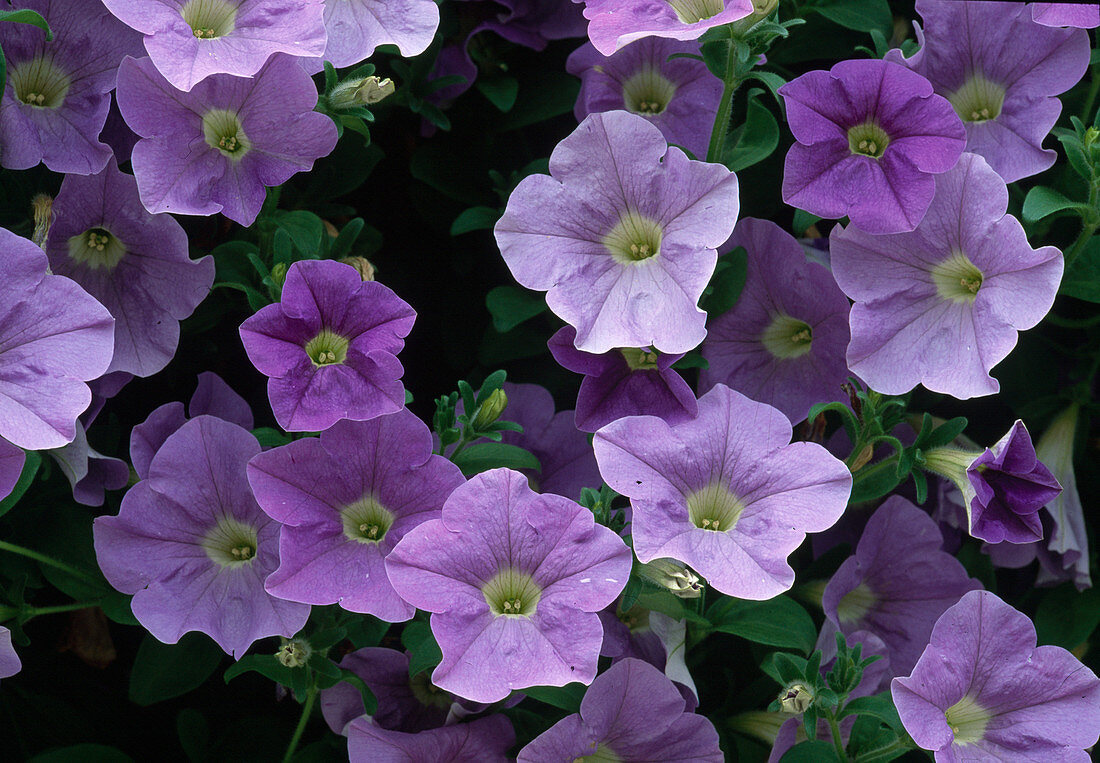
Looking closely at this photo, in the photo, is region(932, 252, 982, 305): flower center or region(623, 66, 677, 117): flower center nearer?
region(932, 252, 982, 305): flower center

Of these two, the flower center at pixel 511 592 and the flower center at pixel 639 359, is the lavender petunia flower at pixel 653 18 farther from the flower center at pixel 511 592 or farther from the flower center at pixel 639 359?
the flower center at pixel 511 592

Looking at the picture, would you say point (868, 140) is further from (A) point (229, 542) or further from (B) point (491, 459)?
(A) point (229, 542)

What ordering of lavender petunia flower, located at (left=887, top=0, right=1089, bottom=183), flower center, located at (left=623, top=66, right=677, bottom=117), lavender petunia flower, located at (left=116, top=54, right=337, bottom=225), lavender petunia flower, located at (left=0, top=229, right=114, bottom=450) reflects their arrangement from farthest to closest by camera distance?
flower center, located at (left=623, top=66, right=677, bottom=117) < lavender petunia flower, located at (left=887, top=0, right=1089, bottom=183) < lavender petunia flower, located at (left=116, top=54, right=337, bottom=225) < lavender petunia flower, located at (left=0, top=229, right=114, bottom=450)

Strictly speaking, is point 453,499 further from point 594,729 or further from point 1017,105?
point 1017,105

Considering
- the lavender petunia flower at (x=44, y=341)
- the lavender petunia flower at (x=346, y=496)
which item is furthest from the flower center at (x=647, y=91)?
the lavender petunia flower at (x=44, y=341)

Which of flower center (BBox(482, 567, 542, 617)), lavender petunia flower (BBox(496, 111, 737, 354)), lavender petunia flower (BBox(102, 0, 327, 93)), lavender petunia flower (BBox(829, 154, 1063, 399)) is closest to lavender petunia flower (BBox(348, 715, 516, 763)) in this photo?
flower center (BBox(482, 567, 542, 617))

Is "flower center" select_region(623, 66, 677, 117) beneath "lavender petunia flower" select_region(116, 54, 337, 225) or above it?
beneath

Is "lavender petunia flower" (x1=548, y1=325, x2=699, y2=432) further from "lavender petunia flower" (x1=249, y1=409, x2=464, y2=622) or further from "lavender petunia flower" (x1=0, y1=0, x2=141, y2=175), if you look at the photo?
"lavender petunia flower" (x1=0, y1=0, x2=141, y2=175)
